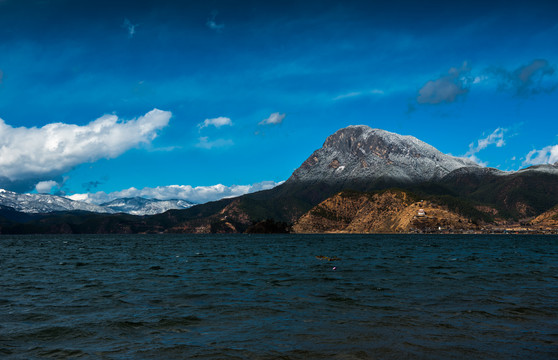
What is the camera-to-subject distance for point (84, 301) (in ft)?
111

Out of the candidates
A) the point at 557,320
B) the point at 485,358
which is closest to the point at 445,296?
the point at 557,320

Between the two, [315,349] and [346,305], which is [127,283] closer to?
[346,305]

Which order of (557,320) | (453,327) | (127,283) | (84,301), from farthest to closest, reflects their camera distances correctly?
(127,283) → (84,301) → (557,320) → (453,327)

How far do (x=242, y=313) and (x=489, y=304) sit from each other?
19.0 metres

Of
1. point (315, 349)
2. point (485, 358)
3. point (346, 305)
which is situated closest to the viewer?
point (485, 358)

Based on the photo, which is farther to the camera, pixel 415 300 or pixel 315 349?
pixel 415 300

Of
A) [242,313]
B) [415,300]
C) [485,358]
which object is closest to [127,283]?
[242,313]

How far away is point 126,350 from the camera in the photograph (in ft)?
65.3

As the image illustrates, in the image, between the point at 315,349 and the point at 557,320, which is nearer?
the point at 315,349

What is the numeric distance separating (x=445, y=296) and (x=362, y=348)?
1792 centimetres

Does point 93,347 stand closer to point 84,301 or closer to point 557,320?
point 84,301

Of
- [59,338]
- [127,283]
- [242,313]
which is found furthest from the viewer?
[127,283]

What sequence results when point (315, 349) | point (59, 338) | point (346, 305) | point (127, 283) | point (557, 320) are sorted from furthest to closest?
point (127, 283), point (346, 305), point (557, 320), point (59, 338), point (315, 349)

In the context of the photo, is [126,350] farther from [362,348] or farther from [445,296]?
[445,296]
